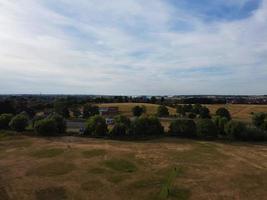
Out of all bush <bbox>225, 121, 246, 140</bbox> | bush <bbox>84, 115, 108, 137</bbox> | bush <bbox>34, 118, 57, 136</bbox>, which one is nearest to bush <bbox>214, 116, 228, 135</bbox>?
bush <bbox>225, 121, 246, 140</bbox>

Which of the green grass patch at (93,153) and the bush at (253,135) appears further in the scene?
the bush at (253,135)

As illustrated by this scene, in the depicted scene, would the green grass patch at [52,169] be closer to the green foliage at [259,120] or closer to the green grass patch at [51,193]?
the green grass patch at [51,193]

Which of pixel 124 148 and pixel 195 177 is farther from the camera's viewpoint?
pixel 124 148

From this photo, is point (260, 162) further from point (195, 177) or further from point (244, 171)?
point (195, 177)

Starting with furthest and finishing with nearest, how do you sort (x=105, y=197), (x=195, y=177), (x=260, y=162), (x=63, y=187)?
→ (x=260, y=162), (x=195, y=177), (x=63, y=187), (x=105, y=197)

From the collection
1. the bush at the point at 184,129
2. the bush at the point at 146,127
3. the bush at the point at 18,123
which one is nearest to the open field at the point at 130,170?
the bush at the point at 146,127

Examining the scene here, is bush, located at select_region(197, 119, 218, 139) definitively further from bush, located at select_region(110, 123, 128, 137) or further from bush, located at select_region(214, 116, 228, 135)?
bush, located at select_region(110, 123, 128, 137)

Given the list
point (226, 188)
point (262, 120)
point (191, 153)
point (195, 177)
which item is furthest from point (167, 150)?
point (262, 120)
